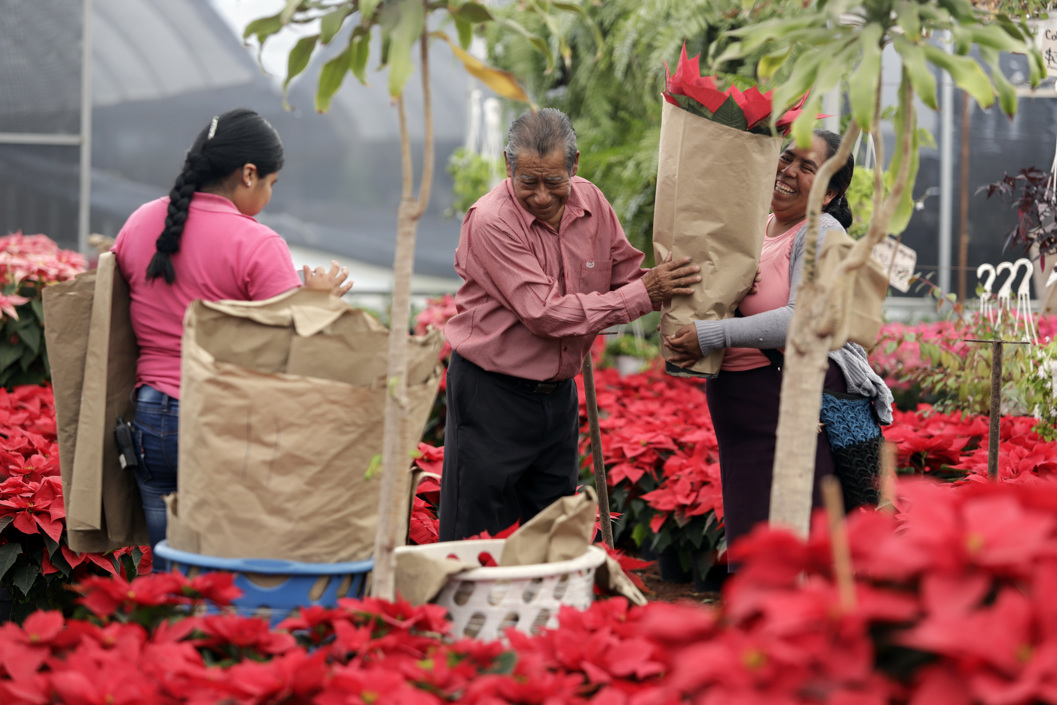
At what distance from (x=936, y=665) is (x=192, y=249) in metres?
1.70

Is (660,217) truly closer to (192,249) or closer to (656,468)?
(192,249)

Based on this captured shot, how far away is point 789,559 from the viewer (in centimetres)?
116

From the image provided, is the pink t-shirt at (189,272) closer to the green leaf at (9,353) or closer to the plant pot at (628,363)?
the green leaf at (9,353)

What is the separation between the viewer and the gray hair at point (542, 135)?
2453mm

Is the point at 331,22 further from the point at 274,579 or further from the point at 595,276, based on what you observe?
the point at 595,276

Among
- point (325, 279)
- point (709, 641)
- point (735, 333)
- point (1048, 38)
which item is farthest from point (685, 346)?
point (1048, 38)

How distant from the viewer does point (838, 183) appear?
259 centimetres

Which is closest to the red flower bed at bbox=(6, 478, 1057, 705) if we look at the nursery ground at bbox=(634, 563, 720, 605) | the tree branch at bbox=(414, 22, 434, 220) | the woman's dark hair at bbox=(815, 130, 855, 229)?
the tree branch at bbox=(414, 22, 434, 220)

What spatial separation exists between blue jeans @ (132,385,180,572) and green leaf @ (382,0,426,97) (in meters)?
0.99

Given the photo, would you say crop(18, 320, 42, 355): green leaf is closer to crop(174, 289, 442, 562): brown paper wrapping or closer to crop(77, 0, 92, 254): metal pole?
crop(174, 289, 442, 562): brown paper wrapping

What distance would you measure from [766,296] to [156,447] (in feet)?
5.02

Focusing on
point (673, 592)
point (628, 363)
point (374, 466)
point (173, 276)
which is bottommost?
point (673, 592)

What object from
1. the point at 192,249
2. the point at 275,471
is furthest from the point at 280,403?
the point at 192,249

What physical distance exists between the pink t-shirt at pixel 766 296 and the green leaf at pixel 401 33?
1.30 m
